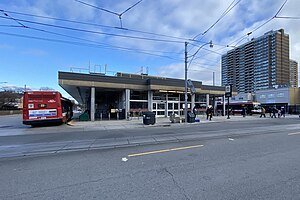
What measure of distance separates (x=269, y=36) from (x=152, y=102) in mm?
21029

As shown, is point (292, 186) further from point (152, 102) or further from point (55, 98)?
point (152, 102)

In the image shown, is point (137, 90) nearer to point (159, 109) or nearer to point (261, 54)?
point (159, 109)

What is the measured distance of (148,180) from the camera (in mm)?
4043

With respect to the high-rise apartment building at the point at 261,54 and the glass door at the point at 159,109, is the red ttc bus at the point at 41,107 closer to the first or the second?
the glass door at the point at 159,109

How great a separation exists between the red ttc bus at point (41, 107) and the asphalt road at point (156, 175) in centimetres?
1089

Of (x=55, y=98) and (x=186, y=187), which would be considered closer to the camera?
(x=186, y=187)

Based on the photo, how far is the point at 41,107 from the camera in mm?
15695

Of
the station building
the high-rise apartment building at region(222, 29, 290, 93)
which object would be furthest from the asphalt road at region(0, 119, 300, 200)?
the high-rise apartment building at region(222, 29, 290, 93)

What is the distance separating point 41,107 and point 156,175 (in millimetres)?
15113

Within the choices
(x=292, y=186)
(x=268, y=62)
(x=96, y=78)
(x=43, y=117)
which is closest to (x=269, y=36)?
(x=268, y=62)

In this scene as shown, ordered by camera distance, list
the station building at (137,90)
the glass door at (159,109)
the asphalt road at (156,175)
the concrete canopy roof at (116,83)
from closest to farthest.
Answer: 1. the asphalt road at (156,175)
2. the concrete canopy roof at (116,83)
3. the station building at (137,90)
4. the glass door at (159,109)

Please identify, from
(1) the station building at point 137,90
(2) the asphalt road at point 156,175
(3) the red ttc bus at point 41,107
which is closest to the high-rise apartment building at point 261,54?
(1) the station building at point 137,90

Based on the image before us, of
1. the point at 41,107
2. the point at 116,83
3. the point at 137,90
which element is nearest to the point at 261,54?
the point at 137,90

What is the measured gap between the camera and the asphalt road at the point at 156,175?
11.2 feet
